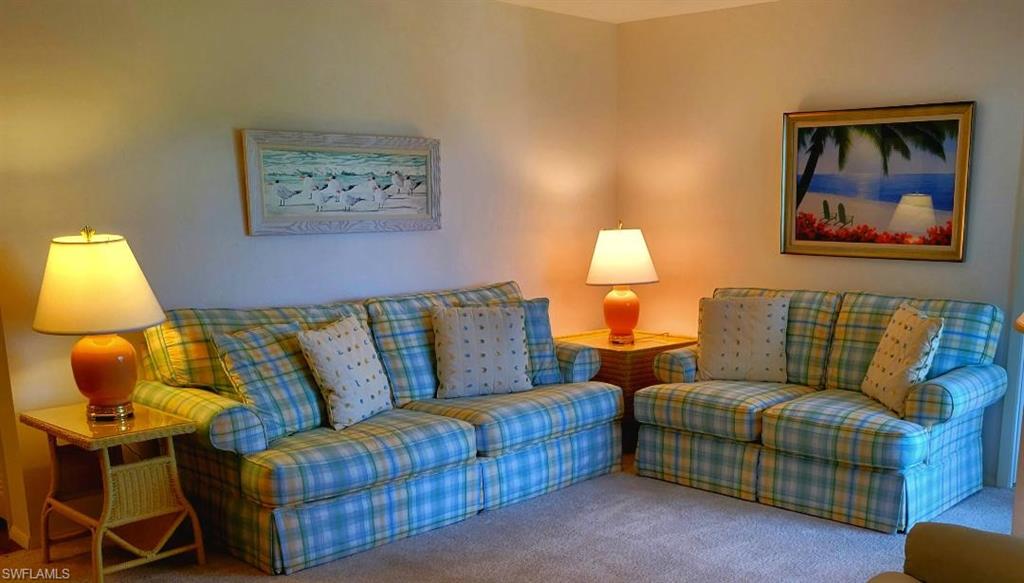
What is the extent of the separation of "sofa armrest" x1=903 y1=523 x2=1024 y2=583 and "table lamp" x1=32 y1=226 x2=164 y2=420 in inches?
102

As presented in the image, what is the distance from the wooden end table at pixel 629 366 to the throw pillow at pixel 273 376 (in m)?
1.73

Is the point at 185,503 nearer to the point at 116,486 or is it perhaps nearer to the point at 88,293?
the point at 116,486

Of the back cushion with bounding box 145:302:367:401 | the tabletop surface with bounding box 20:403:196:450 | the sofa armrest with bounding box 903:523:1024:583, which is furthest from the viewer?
the back cushion with bounding box 145:302:367:401

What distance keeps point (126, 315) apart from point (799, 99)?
342cm

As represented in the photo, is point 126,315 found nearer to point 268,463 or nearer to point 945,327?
point 268,463

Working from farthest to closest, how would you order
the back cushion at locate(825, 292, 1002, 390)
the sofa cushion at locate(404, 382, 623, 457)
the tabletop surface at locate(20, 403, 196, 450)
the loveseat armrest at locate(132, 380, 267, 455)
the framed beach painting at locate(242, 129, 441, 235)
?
the framed beach painting at locate(242, 129, 441, 235), the back cushion at locate(825, 292, 1002, 390), the sofa cushion at locate(404, 382, 623, 457), the loveseat armrest at locate(132, 380, 267, 455), the tabletop surface at locate(20, 403, 196, 450)

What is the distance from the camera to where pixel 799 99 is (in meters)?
4.61

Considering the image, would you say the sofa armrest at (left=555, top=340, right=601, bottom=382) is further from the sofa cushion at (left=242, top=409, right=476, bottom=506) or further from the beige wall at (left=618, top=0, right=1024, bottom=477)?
the beige wall at (left=618, top=0, right=1024, bottom=477)

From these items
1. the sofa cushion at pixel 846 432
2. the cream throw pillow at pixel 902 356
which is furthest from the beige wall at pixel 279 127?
the cream throw pillow at pixel 902 356

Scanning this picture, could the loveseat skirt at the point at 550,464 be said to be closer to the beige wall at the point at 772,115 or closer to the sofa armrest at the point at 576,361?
the sofa armrest at the point at 576,361

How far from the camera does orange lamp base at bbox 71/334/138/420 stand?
3141 mm

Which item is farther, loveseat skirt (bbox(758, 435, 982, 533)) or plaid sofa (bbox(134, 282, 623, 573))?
loveseat skirt (bbox(758, 435, 982, 533))

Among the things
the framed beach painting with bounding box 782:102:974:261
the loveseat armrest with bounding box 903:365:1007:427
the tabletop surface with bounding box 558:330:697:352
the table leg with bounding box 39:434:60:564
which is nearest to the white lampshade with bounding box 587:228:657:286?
the tabletop surface with bounding box 558:330:697:352

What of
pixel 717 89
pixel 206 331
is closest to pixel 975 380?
pixel 717 89
